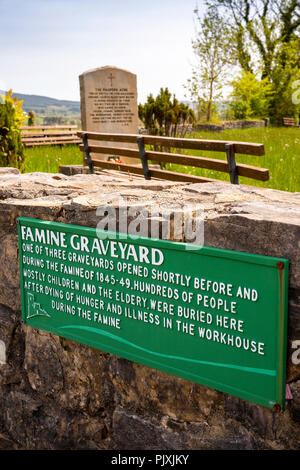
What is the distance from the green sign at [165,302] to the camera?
87.3 inches

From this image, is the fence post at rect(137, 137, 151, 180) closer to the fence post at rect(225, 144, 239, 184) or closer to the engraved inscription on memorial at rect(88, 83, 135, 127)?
the fence post at rect(225, 144, 239, 184)

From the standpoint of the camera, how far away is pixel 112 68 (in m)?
11.1

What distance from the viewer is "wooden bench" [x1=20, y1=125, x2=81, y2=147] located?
63.4 ft

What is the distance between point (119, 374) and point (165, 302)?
1.80 feet

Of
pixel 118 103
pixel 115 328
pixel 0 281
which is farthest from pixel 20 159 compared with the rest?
pixel 115 328

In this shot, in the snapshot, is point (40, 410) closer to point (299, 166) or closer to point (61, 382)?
point (61, 382)

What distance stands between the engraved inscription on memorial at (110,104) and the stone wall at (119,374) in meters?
7.73

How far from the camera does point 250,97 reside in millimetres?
30859

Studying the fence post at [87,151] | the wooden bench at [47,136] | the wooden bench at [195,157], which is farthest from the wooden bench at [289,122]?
the wooden bench at [195,157]

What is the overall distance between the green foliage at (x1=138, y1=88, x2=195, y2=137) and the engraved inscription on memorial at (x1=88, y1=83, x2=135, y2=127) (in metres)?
1.10

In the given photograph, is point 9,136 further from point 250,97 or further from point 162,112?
point 250,97

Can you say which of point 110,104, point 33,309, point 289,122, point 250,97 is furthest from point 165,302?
point 250,97

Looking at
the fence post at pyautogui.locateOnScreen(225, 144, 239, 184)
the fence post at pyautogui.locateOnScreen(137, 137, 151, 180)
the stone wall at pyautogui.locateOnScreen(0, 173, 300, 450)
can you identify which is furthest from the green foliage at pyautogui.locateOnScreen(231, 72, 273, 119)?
the stone wall at pyautogui.locateOnScreen(0, 173, 300, 450)
